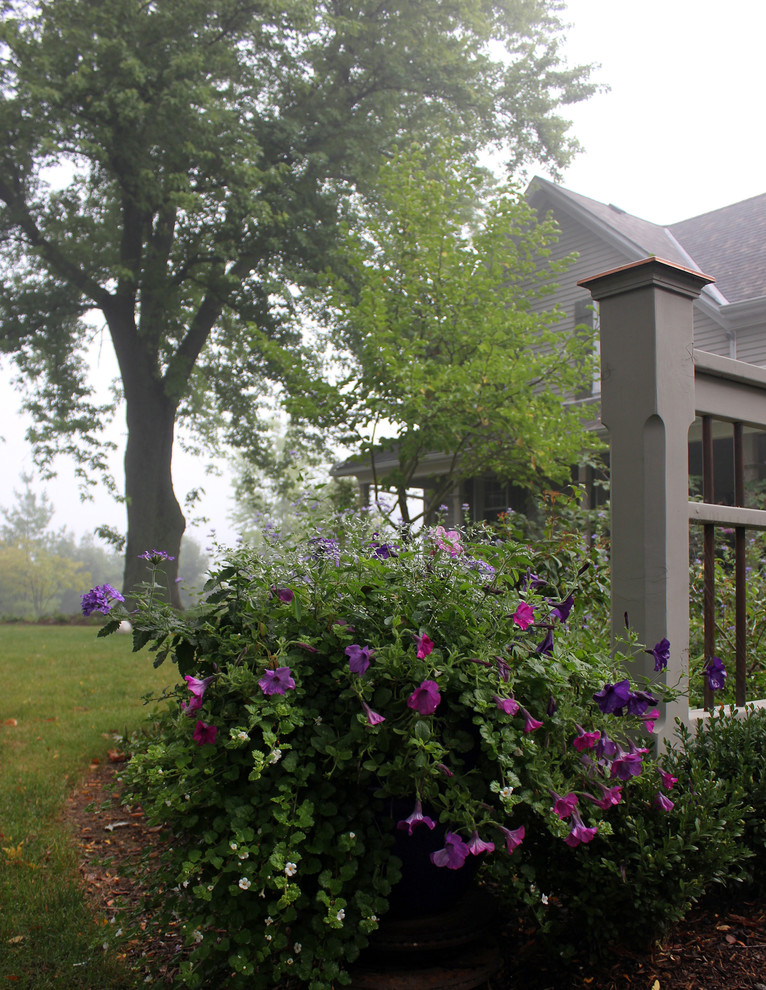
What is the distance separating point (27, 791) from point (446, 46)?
1772 centimetres

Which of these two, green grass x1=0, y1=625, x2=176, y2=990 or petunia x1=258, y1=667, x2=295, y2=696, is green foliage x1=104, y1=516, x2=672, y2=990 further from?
green grass x1=0, y1=625, x2=176, y2=990

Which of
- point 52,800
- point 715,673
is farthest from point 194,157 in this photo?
point 715,673

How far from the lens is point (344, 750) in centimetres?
176

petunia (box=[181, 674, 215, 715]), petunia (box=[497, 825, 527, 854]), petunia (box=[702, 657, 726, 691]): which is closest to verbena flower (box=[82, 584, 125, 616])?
petunia (box=[181, 674, 215, 715])

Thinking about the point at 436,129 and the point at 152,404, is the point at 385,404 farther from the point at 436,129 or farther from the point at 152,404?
the point at 436,129

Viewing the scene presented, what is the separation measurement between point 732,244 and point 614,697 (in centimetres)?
1380

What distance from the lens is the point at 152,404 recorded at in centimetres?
1658

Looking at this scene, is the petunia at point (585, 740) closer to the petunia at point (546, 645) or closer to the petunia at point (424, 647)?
the petunia at point (546, 645)

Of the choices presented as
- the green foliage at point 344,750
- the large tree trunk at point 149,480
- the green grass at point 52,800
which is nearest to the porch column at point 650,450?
the green foliage at point 344,750

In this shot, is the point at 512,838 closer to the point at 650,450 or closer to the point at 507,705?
the point at 507,705

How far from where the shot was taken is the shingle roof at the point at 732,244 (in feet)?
39.4

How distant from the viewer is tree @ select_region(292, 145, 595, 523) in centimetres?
802

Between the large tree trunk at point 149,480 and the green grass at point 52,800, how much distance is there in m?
7.19

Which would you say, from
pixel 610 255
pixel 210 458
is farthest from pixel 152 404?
pixel 610 255
